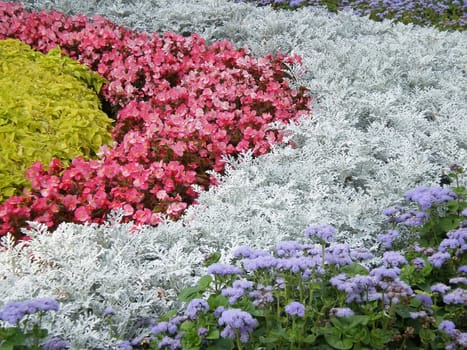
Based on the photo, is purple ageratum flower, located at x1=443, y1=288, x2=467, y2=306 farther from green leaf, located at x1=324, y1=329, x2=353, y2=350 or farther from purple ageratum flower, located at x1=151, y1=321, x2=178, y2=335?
purple ageratum flower, located at x1=151, y1=321, x2=178, y2=335

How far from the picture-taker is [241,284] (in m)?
2.03

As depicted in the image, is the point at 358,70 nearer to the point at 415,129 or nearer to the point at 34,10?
the point at 415,129

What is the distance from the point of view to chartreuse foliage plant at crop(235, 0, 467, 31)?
775 cm

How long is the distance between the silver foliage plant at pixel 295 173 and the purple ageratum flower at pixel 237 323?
1.68 ft

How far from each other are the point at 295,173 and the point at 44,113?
1528 millimetres

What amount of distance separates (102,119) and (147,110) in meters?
0.29

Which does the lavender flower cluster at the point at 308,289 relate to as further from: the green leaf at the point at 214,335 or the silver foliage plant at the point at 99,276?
the silver foliage plant at the point at 99,276

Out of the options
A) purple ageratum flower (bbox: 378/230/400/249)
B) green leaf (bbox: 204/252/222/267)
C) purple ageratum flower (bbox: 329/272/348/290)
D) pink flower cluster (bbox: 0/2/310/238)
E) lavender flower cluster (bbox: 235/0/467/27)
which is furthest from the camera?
lavender flower cluster (bbox: 235/0/467/27)

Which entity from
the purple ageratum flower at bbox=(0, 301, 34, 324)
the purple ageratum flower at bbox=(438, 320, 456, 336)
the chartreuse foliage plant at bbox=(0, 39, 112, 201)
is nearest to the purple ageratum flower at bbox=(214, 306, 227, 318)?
the purple ageratum flower at bbox=(0, 301, 34, 324)

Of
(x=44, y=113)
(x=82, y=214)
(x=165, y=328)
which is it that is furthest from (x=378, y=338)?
(x=44, y=113)

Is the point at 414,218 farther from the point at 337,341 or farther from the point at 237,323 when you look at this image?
the point at 237,323

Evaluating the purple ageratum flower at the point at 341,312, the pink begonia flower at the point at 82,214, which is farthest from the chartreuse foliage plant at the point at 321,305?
the pink begonia flower at the point at 82,214

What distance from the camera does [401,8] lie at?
7.95 m

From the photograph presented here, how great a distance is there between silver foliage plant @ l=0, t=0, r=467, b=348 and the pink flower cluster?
15 cm
